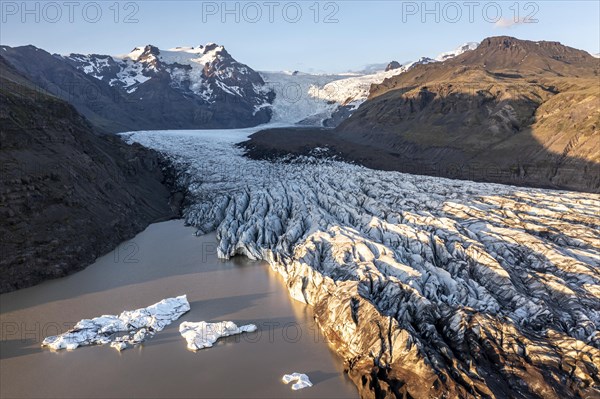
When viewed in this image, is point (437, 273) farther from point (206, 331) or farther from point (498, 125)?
point (498, 125)

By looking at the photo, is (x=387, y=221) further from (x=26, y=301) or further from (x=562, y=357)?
(x=26, y=301)

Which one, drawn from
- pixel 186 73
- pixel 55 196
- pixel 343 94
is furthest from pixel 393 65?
pixel 55 196

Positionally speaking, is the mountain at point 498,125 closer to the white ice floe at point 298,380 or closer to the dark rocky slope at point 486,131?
the dark rocky slope at point 486,131

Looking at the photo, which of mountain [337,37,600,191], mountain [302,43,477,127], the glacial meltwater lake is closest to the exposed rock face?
mountain [302,43,477,127]

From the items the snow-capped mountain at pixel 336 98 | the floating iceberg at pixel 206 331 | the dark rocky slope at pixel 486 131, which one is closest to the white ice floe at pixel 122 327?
the floating iceberg at pixel 206 331

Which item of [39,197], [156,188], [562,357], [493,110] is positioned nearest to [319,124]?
[493,110]

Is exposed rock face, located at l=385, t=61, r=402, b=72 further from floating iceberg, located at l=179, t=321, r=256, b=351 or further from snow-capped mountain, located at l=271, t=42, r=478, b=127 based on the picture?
floating iceberg, located at l=179, t=321, r=256, b=351
